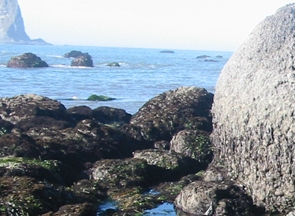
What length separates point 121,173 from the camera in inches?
397

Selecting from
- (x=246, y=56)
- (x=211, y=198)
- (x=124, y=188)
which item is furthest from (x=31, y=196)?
(x=246, y=56)

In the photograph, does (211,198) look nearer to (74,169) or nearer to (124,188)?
(124,188)

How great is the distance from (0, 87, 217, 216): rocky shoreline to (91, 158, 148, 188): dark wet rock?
0.02 metres

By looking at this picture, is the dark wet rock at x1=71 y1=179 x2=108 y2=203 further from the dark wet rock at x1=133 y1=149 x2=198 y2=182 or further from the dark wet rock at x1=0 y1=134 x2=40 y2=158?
the dark wet rock at x1=0 y1=134 x2=40 y2=158

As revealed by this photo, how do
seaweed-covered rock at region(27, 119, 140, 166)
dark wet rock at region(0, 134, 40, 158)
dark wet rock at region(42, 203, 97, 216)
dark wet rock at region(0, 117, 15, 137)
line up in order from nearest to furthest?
dark wet rock at region(42, 203, 97, 216), dark wet rock at region(0, 134, 40, 158), seaweed-covered rock at region(27, 119, 140, 166), dark wet rock at region(0, 117, 15, 137)

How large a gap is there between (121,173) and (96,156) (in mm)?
1638

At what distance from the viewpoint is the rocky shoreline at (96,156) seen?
845 centimetres

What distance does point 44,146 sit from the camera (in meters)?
11.0

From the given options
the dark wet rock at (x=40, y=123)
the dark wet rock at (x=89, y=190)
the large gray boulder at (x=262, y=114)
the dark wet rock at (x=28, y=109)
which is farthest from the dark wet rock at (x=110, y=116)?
the large gray boulder at (x=262, y=114)

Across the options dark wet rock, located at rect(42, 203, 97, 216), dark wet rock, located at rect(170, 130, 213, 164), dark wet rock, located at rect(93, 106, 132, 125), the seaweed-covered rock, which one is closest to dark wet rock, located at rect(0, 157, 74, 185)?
the seaweed-covered rock

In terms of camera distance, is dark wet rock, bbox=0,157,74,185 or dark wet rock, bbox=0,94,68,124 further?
dark wet rock, bbox=0,94,68,124

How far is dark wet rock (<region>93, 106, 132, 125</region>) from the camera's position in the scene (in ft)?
52.9

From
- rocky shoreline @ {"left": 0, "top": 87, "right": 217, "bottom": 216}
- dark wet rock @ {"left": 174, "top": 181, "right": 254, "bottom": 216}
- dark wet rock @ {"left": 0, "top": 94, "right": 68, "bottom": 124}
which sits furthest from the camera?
dark wet rock @ {"left": 0, "top": 94, "right": 68, "bottom": 124}

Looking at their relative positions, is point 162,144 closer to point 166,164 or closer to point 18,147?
point 166,164
